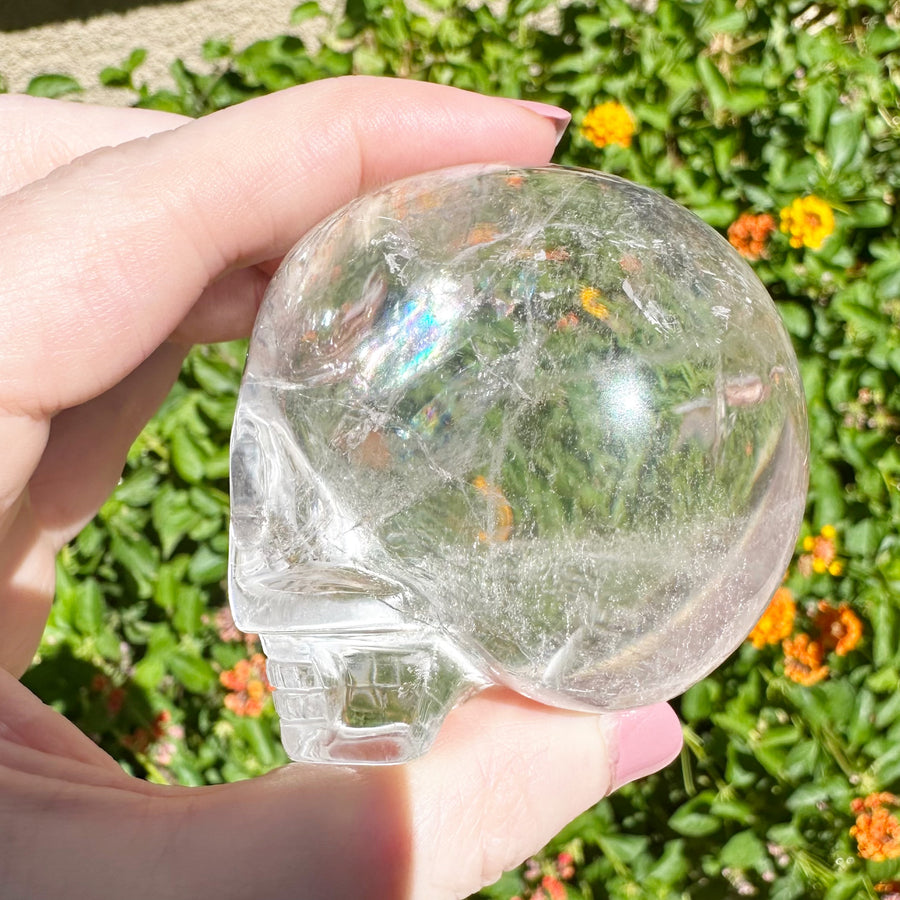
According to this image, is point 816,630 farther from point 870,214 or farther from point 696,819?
point 870,214

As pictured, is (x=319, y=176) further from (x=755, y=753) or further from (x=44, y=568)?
(x=755, y=753)

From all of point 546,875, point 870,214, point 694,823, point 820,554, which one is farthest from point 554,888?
point 870,214

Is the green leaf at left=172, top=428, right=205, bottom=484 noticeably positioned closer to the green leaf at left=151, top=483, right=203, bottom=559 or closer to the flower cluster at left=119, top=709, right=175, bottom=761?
the green leaf at left=151, top=483, right=203, bottom=559

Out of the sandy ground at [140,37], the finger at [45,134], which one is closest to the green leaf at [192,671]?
the finger at [45,134]

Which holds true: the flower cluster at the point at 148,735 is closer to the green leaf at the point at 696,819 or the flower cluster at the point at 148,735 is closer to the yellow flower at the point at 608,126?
the green leaf at the point at 696,819

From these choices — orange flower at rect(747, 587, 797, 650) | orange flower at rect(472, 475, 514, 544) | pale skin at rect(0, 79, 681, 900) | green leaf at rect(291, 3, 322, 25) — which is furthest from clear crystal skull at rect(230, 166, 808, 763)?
green leaf at rect(291, 3, 322, 25)

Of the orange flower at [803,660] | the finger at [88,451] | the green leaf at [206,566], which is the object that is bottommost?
the orange flower at [803,660]
